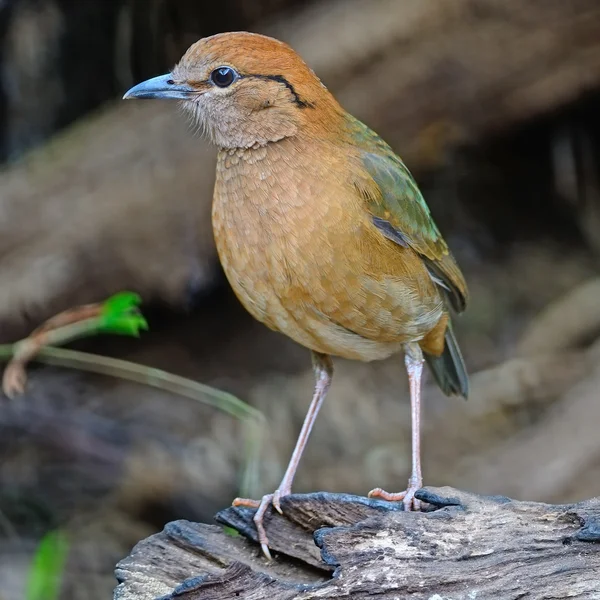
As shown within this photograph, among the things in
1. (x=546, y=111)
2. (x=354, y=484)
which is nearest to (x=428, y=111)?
(x=546, y=111)

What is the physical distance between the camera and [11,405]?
18.6ft

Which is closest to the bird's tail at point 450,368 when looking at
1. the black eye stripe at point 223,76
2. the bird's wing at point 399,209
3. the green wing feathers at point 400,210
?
the green wing feathers at point 400,210

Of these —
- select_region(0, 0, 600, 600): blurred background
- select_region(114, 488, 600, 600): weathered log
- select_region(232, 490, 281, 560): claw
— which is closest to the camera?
select_region(114, 488, 600, 600): weathered log

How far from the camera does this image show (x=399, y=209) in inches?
144

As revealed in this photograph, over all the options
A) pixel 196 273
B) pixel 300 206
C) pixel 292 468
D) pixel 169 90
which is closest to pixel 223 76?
pixel 169 90

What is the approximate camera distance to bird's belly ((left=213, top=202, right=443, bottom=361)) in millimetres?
3363

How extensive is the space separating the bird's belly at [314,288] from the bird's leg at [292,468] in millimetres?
497

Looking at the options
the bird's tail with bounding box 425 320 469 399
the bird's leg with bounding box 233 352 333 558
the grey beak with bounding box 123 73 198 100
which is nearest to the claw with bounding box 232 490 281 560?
the bird's leg with bounding box 233 352 333 558

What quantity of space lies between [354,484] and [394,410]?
0.72 m

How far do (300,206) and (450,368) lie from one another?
150 cm

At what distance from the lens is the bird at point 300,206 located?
3.38m

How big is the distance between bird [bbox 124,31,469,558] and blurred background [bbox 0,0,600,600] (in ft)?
6.04

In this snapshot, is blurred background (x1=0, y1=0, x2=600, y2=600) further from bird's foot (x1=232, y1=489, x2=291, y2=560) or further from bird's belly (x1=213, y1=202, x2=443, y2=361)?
bird's foot (x1=232, y1=489, x2=291, y2=560)

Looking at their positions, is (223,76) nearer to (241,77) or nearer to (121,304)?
(241,77)
